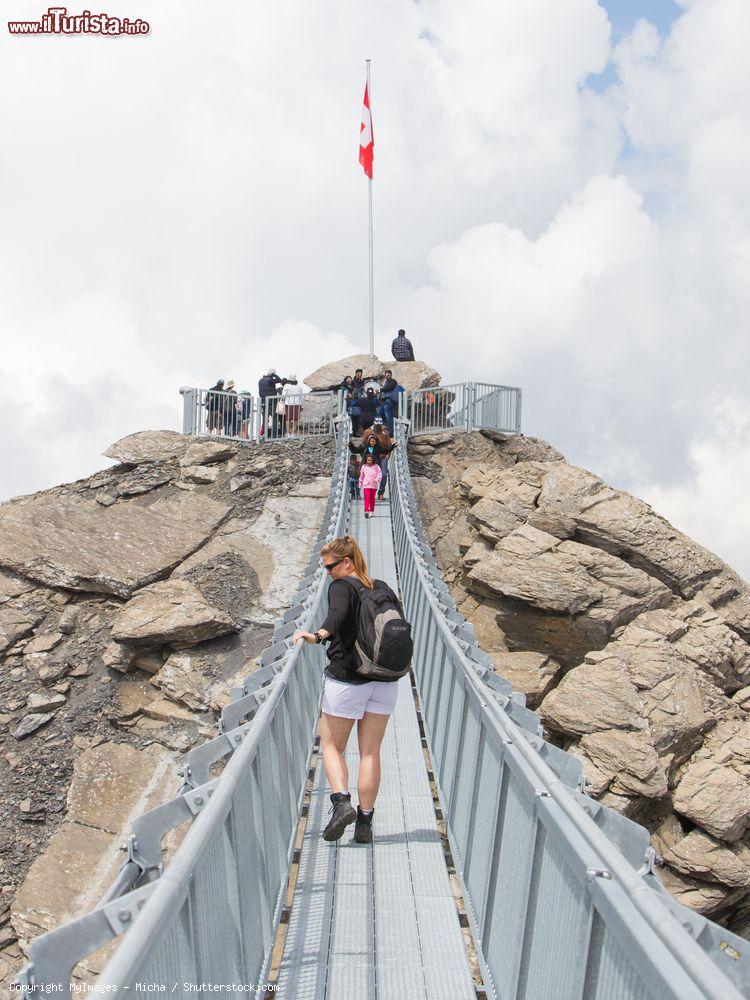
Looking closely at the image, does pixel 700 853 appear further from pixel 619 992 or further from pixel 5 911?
pixel 619 992

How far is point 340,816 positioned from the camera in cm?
613

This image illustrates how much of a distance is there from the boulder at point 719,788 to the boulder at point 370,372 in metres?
18.7

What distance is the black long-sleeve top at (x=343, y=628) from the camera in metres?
5.96

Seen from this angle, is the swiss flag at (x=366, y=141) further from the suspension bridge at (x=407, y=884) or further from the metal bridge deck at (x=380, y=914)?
the metal bridge deck at (x=380, y=914)

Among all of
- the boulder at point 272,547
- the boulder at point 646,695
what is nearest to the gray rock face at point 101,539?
the boulder at point 272,547

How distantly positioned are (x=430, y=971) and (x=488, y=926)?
42 cm

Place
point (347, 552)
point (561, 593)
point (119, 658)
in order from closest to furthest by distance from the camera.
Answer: point (347, 552) < point (119, 658) < point (561, 593)

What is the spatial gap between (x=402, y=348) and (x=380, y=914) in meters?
29.6

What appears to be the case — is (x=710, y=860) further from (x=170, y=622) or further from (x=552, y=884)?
(x=552, y=884)

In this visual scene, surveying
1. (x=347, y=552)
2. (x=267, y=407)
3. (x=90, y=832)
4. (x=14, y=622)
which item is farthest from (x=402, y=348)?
(x=347, y=552)

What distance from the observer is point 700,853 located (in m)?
15.7

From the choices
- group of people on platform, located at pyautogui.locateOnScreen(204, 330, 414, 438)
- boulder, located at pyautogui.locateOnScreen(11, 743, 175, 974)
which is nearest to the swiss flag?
group of people on platform, located at pyautogui.locateOnScreen(204, 330, 414, 438)

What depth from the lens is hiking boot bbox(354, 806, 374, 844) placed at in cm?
646

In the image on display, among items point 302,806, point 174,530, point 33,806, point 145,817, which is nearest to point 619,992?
point 145,817
